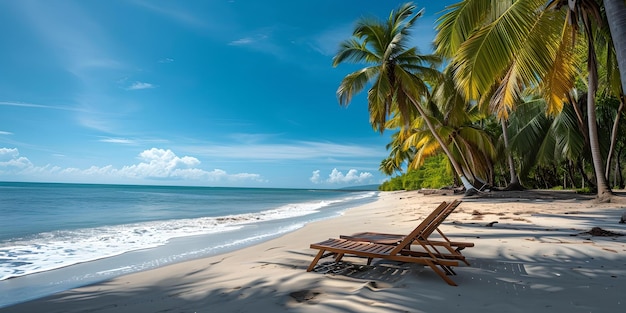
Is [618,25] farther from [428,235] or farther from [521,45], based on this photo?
[428,235]

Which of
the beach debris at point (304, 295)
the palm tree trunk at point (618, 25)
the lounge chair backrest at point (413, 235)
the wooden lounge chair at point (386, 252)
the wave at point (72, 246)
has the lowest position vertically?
the wave at point (72, 246)

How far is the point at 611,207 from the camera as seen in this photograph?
10.9 metres

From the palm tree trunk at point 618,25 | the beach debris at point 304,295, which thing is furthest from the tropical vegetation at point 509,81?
the beach debris at point 304,295

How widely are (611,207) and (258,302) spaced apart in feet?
41.1

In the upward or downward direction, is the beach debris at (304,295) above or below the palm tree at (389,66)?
below

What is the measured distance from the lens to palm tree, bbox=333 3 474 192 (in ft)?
61.3

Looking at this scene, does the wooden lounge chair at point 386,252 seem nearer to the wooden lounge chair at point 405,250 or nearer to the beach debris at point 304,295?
the wooden lounge chair at point 405,250

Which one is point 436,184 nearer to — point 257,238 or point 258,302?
point 257,238

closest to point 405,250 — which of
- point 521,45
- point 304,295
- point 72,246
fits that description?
point 304,295

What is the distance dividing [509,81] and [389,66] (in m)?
11.4

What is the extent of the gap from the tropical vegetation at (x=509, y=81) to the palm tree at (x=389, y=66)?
6cm

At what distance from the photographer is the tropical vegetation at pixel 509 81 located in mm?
7094

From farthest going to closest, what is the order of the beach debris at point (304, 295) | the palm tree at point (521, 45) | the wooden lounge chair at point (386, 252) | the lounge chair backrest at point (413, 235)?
1. the palm tree at point (521, 45)
2. the lounge chair backrest at point (413, 235)
3. the wooden lounge chair at point (386, 252)
4. the beach debris at point (304, 295)

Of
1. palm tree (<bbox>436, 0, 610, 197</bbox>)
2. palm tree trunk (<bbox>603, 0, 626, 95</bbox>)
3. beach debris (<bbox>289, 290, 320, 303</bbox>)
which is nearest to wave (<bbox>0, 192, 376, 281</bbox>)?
beach debris (<bbox>289, 290, 320, 303</bbox>)
